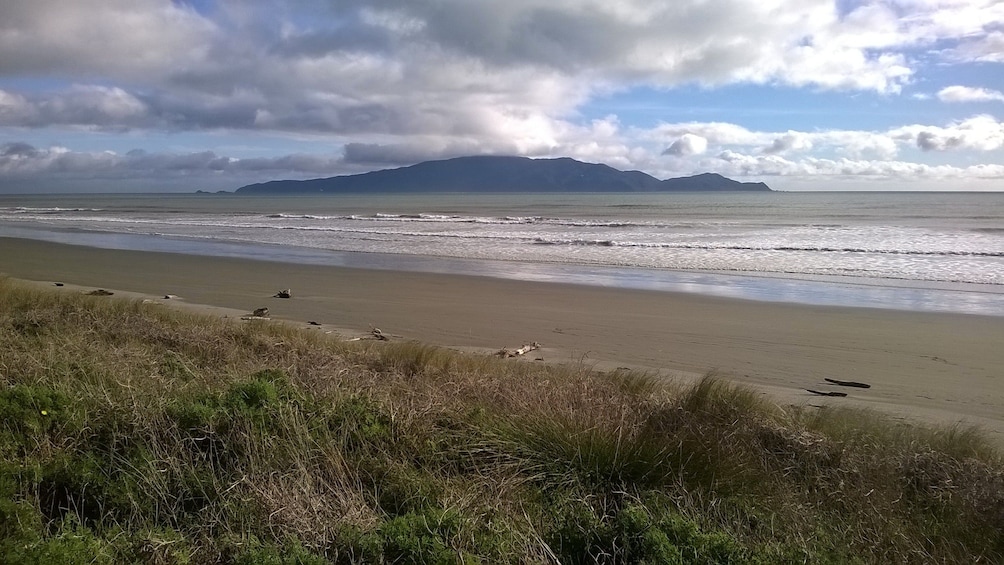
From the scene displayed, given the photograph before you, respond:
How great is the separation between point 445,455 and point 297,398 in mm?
1233

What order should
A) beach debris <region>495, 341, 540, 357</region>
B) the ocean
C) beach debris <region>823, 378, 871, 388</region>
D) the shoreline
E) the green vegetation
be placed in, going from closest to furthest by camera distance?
the green vegetation < beach debris <region>823, 378, 871, 388</region> < beach debris <region>495, 341, 540, 357</region> < the shoreline < the ocean

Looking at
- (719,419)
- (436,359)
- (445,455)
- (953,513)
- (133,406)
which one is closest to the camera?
(953,513)

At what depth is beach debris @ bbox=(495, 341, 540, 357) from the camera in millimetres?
9117

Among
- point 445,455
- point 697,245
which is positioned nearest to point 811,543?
point 445,455

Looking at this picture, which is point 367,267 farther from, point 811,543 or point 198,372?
point 811,543

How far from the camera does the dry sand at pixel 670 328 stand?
26.7 feet

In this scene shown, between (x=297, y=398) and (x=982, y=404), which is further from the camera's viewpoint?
(x=982, y=404)

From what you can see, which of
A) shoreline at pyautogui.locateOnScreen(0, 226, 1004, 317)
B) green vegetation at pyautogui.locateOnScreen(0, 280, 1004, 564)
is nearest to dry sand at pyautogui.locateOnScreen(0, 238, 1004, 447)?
shoreline at pyautogui.locateOnScreen(0, 226, 1004, 317)

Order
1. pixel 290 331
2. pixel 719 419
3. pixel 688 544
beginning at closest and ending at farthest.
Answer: pixel 688 544, pixel 719 419, pixel 290 331

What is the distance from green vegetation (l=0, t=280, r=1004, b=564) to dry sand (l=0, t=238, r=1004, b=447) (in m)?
2.39

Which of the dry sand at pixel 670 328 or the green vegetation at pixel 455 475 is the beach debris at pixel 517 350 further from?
the green vegetation at pixel 455 475

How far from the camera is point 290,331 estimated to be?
8977mm

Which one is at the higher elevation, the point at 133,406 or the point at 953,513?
the point at 133,406

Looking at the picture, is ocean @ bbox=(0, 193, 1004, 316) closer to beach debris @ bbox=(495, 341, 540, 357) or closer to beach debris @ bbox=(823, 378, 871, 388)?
beach debris @ bbox=(823, 378, 871, 388)
